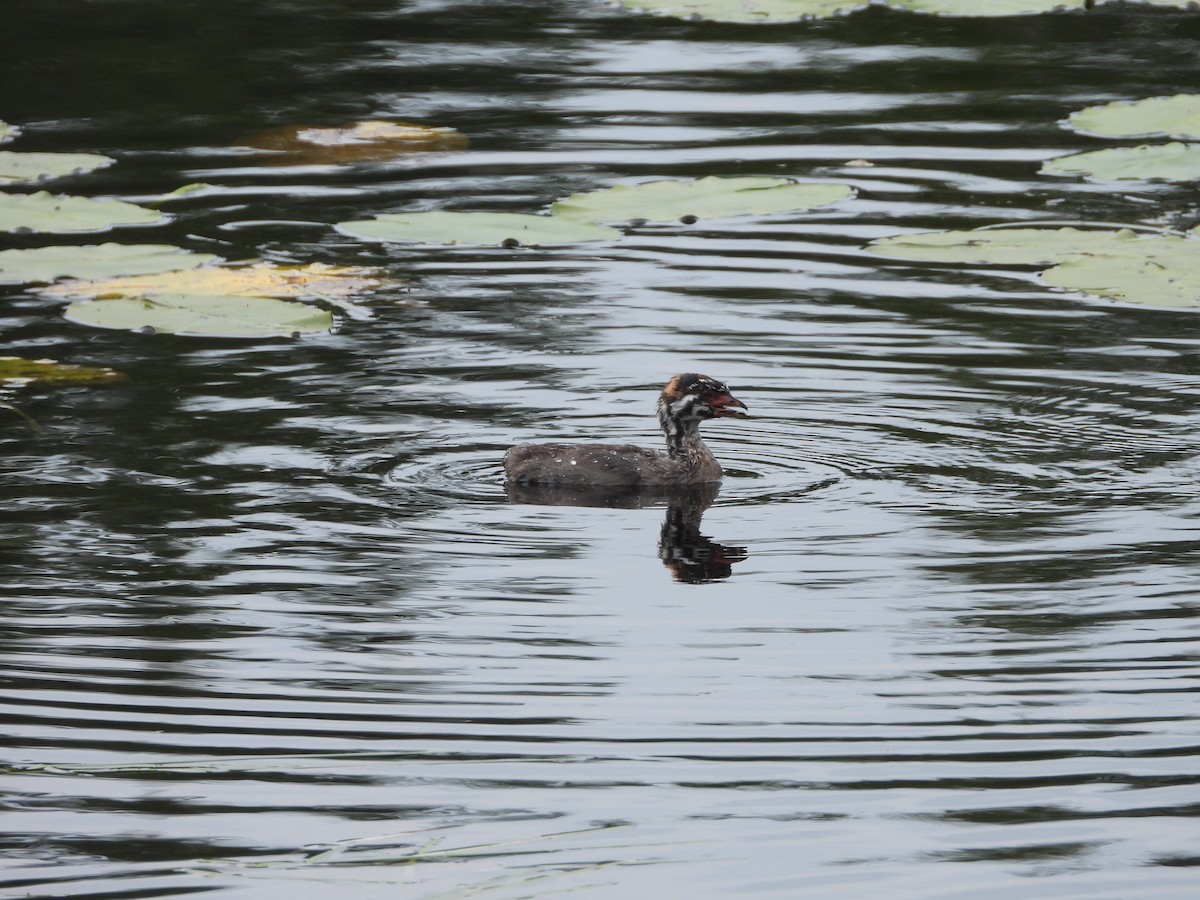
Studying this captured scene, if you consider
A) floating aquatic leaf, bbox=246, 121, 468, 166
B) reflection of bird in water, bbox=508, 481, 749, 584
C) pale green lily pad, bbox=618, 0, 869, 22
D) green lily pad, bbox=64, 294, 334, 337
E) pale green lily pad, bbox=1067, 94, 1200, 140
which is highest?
pale green lily pad, bbox=618, 0, 869, 22

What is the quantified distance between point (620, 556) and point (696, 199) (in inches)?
203

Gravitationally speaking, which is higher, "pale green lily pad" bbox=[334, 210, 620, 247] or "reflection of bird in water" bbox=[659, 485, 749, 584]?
"pale green lily pad" bbox=[334, 210, 620, 247]

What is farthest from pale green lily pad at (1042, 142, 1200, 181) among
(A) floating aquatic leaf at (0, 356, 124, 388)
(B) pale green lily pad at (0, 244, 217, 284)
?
(A) floating aquatic leaf at (0, 356, 124, 388)

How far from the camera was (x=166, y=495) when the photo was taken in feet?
27.2

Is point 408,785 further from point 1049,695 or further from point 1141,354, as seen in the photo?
point 1141,354

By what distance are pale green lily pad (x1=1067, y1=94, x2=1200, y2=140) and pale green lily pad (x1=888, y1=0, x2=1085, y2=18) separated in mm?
3037

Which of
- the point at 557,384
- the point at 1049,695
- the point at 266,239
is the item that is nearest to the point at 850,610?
the point at 1049,695

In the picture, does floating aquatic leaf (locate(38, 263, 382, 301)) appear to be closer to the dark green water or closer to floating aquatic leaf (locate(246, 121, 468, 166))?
the dark green water

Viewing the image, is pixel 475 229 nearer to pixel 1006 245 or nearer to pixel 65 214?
pixel 65 214

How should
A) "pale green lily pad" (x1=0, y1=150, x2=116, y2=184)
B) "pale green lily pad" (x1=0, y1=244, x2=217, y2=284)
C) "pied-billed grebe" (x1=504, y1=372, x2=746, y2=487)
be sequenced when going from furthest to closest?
"pale green lily pad" (x1=0, y1=150, x2=116, y2=184)
"pale green lily pad" (x1=0, y1=244, x2=217, y2=284)
"pied-billed grebe" (x1=504, y1=372, x2=746, y2=487)

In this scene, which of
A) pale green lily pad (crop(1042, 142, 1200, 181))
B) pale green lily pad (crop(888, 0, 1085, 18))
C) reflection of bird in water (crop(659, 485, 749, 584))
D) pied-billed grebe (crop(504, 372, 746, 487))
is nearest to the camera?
reflection of bird in water (crop(659, 485, 749, 584))

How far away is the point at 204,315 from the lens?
10656mm

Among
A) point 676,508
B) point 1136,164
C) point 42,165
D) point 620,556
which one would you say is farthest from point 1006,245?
point 42,165

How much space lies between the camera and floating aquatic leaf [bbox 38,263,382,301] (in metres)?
11.1
